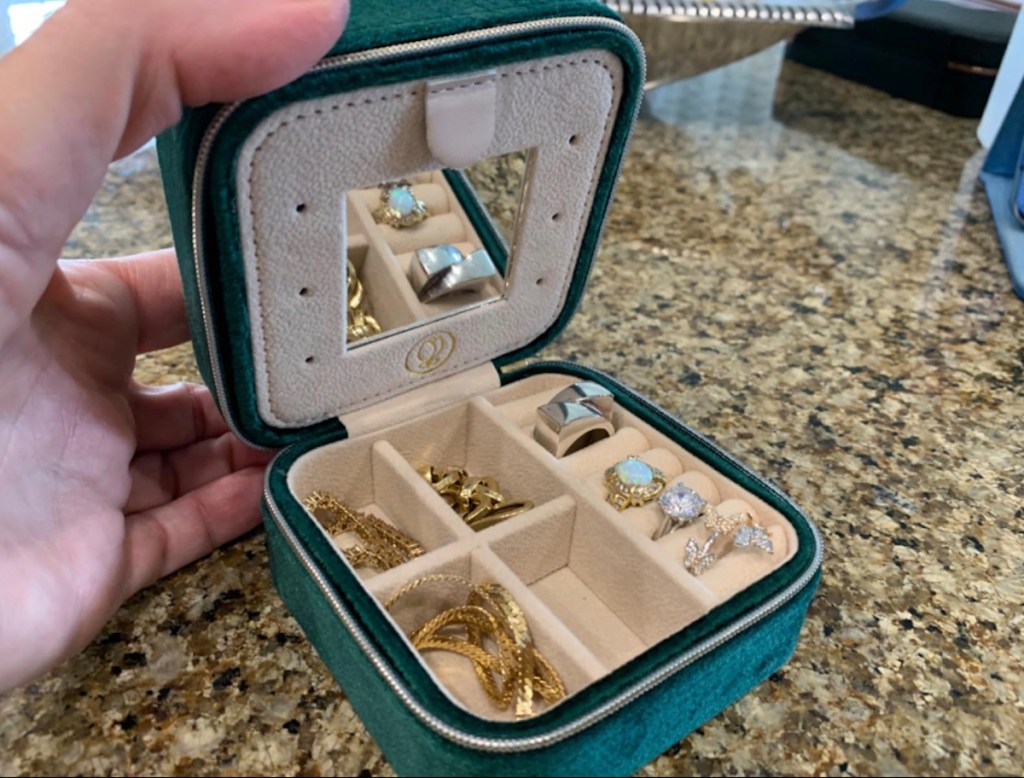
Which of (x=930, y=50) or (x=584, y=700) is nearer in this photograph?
(x=584, y=700)

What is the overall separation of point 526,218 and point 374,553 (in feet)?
0.81

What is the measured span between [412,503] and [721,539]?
0.67 feet

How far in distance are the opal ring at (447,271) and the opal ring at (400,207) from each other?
0.09 feet

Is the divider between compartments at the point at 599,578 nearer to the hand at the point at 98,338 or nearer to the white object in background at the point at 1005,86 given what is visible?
the hand at the point at 98,338

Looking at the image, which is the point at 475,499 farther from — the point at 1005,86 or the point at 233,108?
the point at 1005,86

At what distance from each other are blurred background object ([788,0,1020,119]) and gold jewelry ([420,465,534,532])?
1.01 metres

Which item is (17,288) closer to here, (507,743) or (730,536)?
(507,743)

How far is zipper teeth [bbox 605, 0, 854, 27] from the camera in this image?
103 centimetres

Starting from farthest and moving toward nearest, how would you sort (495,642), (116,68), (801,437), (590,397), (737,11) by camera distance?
(737,11), (801,437), (590,397), (495,642), (116,68)

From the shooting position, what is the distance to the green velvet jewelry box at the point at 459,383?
45 centimetres

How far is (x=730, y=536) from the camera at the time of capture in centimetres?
57

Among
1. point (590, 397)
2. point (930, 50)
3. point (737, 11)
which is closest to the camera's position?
point (590, 397)

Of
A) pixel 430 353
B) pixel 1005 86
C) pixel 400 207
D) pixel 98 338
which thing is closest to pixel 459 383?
pixel 430 353

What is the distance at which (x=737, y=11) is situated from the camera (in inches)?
41.9
